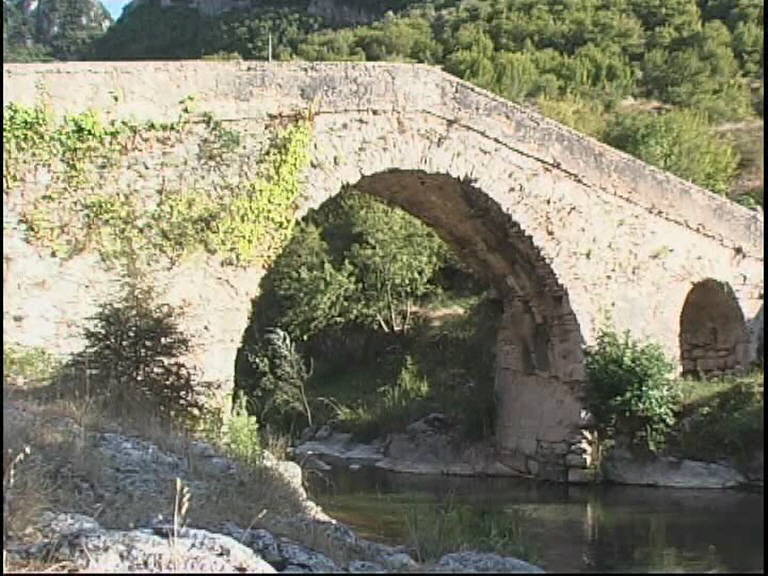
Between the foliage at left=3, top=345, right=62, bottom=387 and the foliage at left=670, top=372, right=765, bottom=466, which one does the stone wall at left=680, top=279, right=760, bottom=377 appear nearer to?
the foliage at left=670, top=372, right=765, bottom=466

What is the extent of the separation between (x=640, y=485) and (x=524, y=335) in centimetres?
274

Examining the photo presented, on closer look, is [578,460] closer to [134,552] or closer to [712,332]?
[712,332]

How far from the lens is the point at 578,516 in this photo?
11672mm

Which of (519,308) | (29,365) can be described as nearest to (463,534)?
(29,365)

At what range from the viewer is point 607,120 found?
26.6m

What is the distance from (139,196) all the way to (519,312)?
19.0 ft

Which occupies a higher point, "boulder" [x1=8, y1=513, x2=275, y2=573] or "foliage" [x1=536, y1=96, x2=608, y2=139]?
"foliage" [x1=536, y1=96, x2=608, y2=139]

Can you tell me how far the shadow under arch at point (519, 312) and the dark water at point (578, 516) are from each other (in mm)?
721

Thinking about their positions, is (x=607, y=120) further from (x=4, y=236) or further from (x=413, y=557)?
(x=413, y=557)

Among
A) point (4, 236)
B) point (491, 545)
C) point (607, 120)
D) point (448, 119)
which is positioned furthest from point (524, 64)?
point (491, 545)

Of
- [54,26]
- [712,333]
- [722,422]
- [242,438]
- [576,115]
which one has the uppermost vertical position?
[54,26]

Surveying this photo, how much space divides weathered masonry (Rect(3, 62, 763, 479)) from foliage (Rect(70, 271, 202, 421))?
0.44 m

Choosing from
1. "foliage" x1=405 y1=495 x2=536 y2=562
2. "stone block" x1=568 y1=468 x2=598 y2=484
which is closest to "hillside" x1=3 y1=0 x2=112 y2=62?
"stone block" x1=568 y1=468 x2=598 y2=484

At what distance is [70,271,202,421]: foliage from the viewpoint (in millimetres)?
10234
